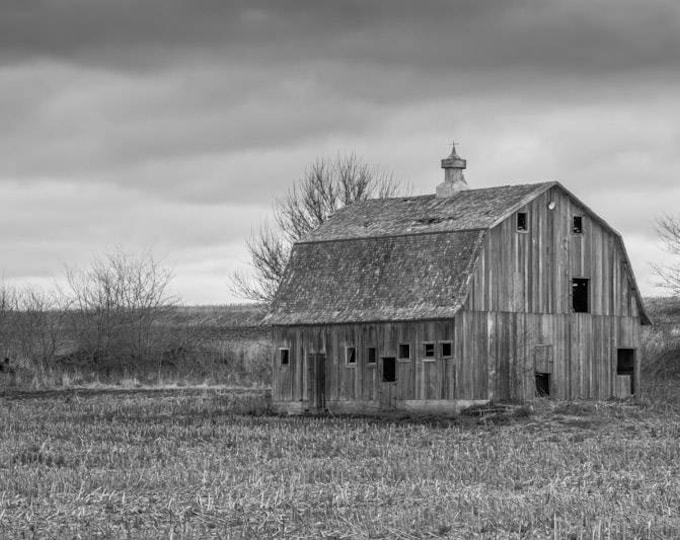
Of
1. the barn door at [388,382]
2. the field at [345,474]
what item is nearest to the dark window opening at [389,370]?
the barn door at [388,382]

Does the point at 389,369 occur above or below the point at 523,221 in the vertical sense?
below

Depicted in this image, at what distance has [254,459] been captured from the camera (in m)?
28.7

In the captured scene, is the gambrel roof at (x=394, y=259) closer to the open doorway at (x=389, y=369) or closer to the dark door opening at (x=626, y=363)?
the open doorway at (x=389, y=369)

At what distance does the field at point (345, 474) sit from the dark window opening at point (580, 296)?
155 inches

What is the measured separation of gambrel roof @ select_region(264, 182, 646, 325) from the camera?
43.2 metres

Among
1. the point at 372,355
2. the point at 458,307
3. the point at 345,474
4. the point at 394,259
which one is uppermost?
the point at 394,259

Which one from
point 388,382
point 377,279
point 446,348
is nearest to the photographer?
point 446,348

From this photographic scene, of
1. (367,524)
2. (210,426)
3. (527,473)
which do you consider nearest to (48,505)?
(367,524)

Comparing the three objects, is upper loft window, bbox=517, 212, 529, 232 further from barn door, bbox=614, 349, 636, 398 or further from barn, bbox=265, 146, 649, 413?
barn door, bbox=614, 349, 636, 398

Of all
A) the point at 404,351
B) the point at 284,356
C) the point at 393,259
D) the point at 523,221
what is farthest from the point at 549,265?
the point at 284,356

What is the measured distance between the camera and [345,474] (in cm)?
2508

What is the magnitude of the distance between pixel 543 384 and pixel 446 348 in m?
3.69

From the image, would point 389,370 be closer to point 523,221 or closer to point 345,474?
point 523,221

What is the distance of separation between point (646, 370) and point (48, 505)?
125ft
